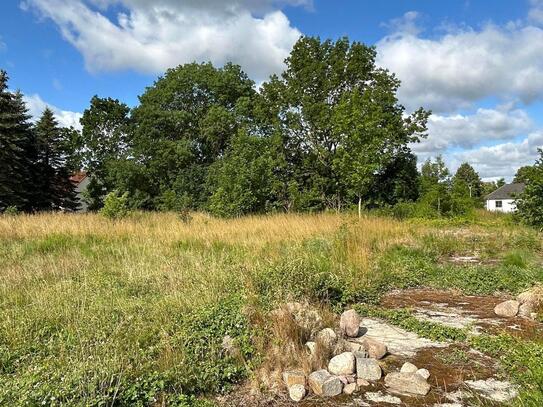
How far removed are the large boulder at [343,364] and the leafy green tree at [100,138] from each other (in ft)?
106

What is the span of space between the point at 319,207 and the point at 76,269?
17.4m

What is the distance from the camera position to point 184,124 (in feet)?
96.9

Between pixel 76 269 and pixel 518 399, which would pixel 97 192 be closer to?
pixel 76 269

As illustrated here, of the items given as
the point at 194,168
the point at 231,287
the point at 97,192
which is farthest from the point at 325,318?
the point at 97,192

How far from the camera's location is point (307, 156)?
24172 millimetres

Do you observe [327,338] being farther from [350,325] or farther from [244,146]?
[244,146]

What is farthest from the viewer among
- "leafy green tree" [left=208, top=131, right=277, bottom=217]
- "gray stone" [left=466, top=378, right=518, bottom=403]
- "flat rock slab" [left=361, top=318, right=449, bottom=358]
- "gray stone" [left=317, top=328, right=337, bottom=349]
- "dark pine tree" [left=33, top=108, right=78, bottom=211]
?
"dark pine tree" [left=33, top=108, right=78, bottom=211]

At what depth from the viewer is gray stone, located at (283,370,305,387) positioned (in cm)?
338

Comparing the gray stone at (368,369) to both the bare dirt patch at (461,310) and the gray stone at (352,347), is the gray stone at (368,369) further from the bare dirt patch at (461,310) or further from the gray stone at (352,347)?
the bare dirt patch at (461,310)

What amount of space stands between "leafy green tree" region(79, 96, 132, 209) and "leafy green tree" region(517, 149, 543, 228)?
27782 millimetres

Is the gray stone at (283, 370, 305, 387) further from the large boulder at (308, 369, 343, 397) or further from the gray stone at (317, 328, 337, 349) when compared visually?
the gray stone at (317, 328, 337, 349)

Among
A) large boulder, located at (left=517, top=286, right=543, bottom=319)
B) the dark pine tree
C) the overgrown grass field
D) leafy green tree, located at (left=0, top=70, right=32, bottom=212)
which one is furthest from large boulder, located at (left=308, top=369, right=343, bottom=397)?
the dark pine tree

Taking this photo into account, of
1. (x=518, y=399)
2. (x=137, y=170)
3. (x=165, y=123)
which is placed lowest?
(x=518, y=399)

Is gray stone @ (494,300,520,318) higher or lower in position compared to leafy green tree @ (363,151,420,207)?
lower
